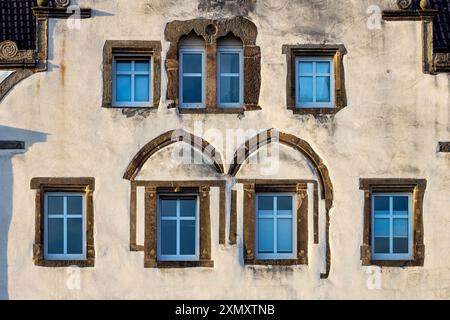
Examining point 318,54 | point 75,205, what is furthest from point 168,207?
point 318,54

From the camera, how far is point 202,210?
2706 centimetres

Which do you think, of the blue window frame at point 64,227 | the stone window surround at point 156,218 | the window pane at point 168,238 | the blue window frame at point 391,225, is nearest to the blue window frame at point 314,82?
the blue window frame at point 391,225

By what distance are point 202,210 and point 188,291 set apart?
1553mm

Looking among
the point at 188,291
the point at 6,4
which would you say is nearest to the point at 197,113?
the point at 188,291

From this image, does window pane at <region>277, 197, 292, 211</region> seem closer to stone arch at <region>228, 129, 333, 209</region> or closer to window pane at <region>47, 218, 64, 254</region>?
stone arch at <region>228, 129, 333, 209</region>

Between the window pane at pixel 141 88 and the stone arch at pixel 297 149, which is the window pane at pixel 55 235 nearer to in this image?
the window pane at pixel 141 88

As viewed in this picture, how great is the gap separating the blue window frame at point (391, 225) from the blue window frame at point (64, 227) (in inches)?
220

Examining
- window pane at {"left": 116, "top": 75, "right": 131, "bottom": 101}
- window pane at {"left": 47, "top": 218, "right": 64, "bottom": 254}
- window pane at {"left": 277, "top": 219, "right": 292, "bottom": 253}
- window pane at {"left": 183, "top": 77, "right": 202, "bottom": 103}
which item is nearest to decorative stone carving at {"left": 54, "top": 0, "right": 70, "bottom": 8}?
window pane at {"left": 116, "top": 75, "right": 131, "bottom": 101}

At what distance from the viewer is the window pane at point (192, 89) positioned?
27.5 m

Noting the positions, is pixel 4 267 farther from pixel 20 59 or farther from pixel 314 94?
→ pixel 314 94

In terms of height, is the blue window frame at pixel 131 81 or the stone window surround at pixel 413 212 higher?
the blue window frame at pixel 131 81

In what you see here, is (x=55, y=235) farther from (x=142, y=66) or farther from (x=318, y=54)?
(x=318, y=54)

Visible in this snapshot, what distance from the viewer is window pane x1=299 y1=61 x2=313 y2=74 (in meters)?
27.6
